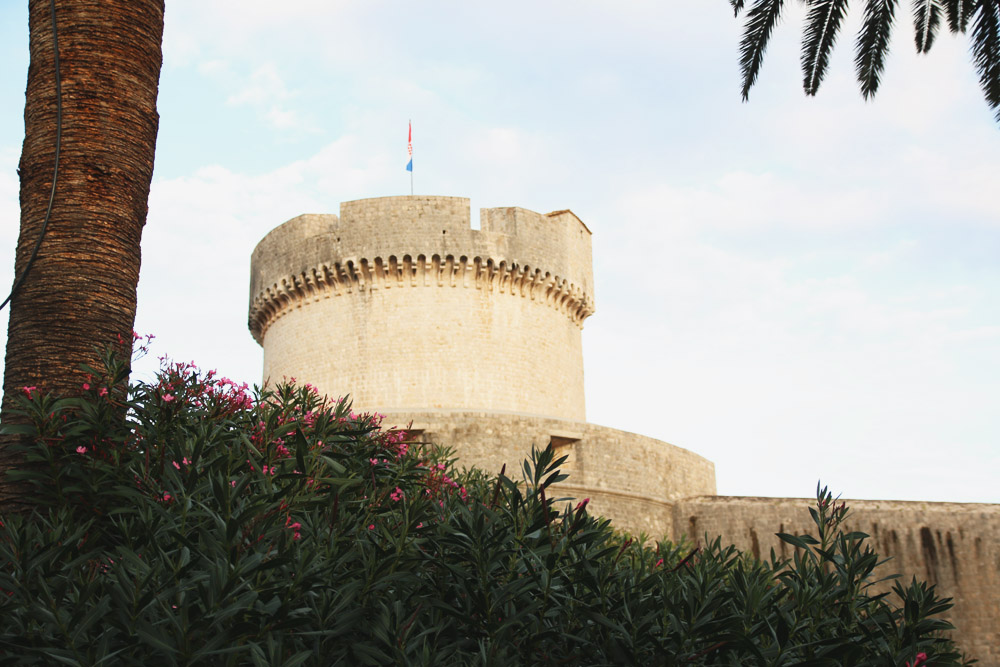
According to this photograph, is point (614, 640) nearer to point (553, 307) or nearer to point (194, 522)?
point (194, 522)

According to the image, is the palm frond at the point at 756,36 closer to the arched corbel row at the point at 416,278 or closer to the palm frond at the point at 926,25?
the palm frond at the point at 926,25

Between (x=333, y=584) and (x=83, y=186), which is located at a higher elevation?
(x=83, y=186)

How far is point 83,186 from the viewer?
17.5 feet

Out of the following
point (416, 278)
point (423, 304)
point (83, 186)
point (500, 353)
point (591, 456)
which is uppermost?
point (416, 278)

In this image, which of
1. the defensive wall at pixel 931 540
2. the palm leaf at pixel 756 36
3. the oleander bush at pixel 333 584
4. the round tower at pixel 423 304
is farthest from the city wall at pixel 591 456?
the oleander bush at pixel 333 584

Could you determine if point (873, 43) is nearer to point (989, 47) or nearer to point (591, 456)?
point (989, 47)

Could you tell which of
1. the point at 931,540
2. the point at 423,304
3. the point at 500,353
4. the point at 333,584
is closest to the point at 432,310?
the point at 423,304

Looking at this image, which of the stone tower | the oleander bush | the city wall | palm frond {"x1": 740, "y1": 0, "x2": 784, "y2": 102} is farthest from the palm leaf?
the stone tower

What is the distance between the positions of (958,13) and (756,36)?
1817mm

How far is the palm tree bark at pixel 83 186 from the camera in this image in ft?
16.4

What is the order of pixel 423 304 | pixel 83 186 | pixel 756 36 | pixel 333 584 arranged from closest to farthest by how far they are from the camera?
pixel 333 584
pixel 83 186
pixel 756 36
pixel 423 304

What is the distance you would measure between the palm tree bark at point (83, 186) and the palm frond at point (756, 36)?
452 centimetres

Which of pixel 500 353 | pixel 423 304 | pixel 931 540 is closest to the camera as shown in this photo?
pixel 931 540

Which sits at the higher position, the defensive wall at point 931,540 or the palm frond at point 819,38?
the palm frond at point 819,38
